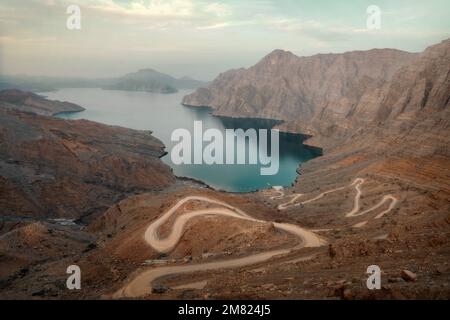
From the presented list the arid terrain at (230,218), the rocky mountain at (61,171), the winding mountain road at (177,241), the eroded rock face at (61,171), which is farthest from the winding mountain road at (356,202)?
the rocky mountain at (61,171)

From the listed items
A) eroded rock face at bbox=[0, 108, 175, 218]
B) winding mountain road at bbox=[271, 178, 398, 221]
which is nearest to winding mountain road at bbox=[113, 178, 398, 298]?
winding mountain road at bbox=[271, 178, 398, 221]

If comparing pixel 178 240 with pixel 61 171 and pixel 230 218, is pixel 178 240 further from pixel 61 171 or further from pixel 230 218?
pixel 61 171

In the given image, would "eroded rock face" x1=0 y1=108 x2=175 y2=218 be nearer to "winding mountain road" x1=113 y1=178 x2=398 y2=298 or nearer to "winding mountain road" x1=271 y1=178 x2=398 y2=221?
"winding mountain road" x1=271 y1=178 x2=398 y2=221

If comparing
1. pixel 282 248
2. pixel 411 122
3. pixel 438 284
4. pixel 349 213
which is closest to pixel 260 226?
pixel 282 248

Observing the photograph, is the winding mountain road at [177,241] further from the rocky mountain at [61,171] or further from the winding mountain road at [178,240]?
the rocky mountain at [61,171]
